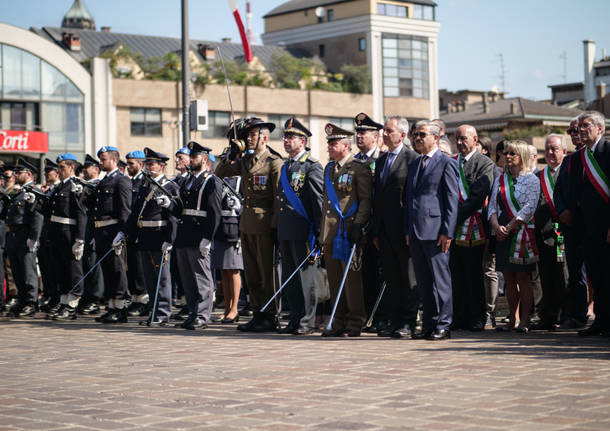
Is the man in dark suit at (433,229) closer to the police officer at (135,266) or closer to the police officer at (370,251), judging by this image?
the police officer at (370,251)

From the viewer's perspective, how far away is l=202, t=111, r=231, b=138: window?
67.9 metres

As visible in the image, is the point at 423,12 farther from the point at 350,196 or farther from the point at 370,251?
the point at 350,196

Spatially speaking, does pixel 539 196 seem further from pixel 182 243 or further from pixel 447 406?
pixel 447 406

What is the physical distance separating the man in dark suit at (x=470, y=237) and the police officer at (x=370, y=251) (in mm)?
787

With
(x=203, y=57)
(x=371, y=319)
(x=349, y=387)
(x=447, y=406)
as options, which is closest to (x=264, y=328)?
(x=371, y=319)

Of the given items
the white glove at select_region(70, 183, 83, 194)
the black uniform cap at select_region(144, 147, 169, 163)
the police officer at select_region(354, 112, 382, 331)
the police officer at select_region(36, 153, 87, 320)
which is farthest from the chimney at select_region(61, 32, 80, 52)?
the police officer at select_region(354, 112, 382, 331)

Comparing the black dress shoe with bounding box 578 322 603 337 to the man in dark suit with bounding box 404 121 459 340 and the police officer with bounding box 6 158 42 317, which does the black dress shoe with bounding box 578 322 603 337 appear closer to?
the man in dark suit with bounding box 404 121 459 340

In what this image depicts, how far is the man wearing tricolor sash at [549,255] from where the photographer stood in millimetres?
10641

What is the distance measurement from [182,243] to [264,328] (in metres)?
1.48

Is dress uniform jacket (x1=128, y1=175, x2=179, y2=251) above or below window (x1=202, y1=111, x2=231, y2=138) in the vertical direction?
below

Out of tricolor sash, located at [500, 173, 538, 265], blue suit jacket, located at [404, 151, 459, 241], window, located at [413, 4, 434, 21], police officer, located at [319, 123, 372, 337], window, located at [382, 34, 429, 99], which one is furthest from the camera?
window, located at [413, 4, 434, 21]

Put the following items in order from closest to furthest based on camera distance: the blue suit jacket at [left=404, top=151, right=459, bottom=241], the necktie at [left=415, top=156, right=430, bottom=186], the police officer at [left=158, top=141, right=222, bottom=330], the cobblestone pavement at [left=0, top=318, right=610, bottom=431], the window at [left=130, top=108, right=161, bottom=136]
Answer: the cobblestone pavement at [left=0, top=318, right=610, bottom=431] < the blue suit jacket at [left=404, top=151, right=459, bottom=241] < the necktie at [left=415, top=156, right=430, bottom=186] < the police officer at [left=158, top=141, right=222, bottom=330] < the window at [left=130, top=108, right=161, bottom=136]

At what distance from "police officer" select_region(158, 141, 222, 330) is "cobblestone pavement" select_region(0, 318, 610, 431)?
1.47 meters

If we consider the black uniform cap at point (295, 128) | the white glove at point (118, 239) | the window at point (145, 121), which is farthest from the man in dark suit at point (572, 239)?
the window at point (145, 121)
